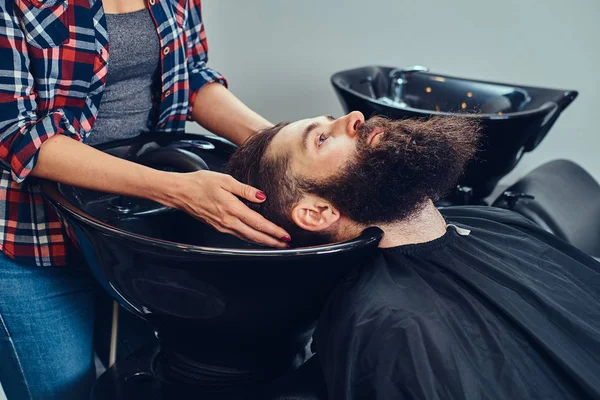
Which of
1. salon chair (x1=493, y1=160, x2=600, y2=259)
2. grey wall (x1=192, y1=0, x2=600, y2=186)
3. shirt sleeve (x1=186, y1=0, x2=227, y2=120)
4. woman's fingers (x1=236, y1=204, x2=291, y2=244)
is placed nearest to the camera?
woman's fingers (x1=236, y1=204, x2=291, y2=244)

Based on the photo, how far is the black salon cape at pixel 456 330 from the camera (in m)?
1.07

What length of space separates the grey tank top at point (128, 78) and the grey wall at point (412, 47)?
4.42 feet

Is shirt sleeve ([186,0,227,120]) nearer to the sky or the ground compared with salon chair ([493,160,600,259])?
nearer to the sky

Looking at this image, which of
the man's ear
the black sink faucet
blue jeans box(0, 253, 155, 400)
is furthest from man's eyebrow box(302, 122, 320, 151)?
the black sink faucet

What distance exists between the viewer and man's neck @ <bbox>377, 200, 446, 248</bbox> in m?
1.28

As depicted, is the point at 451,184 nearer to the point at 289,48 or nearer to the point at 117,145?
the point at 117,145

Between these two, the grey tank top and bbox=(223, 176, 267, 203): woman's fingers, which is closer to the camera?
bbox=(223, 176, 267, 203): woman's fingers

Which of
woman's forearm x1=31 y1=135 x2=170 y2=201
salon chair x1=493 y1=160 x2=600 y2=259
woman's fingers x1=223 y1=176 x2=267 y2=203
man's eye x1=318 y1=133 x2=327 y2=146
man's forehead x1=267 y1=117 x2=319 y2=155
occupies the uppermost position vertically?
man's eye x1=318 y1=133 x2=327 y2=146

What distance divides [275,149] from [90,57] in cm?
43

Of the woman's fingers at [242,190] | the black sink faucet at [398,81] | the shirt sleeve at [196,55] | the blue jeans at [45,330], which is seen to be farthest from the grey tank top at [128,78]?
the black sink faucet at [398,81]

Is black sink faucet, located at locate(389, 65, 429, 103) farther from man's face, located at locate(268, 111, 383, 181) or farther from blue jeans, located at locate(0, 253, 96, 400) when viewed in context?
blue jeans, located at locate(0, 253, 96, 400)

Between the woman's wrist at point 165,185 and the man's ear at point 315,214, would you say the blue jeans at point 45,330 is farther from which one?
the man's ear at point 315,214

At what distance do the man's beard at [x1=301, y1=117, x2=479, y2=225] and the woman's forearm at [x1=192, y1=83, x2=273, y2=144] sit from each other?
1.36 ft

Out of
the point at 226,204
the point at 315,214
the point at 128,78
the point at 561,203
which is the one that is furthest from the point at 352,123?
the point at 561,203
